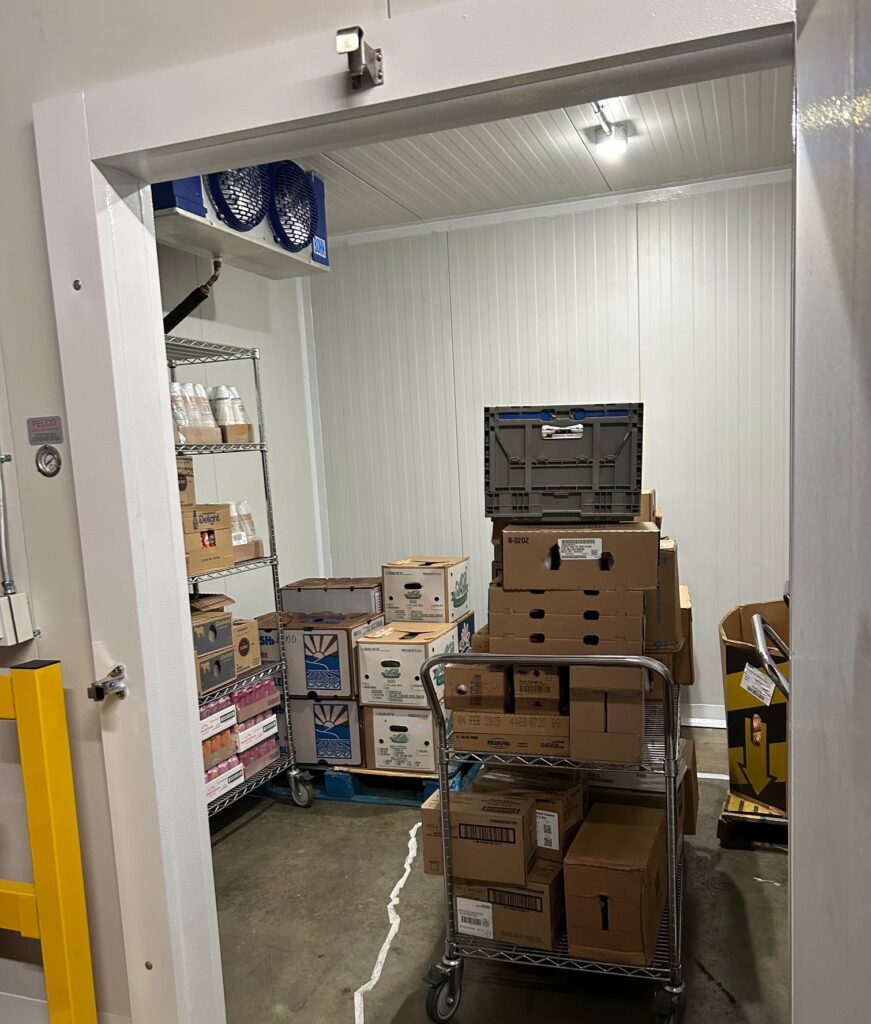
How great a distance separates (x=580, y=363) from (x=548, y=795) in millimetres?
2708

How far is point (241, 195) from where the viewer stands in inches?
120

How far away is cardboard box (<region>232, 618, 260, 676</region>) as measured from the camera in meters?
3.30

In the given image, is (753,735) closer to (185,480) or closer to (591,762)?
(591,762)

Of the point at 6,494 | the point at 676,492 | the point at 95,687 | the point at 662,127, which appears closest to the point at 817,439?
the point at 95,687

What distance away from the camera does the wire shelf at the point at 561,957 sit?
6.79 feet

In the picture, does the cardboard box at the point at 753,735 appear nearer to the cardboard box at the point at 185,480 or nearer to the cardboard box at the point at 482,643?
the cardboard box at the point at 482,643

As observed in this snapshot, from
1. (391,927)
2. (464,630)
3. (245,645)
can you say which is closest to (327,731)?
(245,645)

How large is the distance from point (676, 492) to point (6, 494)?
3.39 metres

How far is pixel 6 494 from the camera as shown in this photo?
68.1 inches

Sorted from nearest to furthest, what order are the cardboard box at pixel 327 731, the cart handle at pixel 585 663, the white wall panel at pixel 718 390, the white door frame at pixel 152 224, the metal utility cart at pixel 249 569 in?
the white door frame at pixel 152 224 < the cart handle at pixel 585 663 < the metal utility cart at pixel 249 569 < the cardboard box at pixel 327 731 < the white wall panel at pixel 718 390

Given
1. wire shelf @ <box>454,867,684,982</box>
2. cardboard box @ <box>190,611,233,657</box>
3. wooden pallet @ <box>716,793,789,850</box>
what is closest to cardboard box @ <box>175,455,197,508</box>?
cardboard box @ <box>190,611,233,657</box>

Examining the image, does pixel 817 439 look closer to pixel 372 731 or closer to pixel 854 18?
pixel 854 18

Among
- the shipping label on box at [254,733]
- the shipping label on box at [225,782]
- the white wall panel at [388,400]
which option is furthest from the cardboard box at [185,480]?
the white wall panel at [388,400]

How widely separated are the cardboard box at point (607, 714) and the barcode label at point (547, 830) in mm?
206
